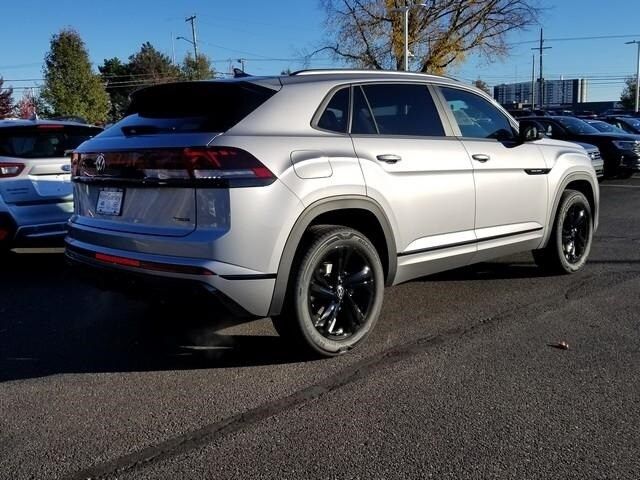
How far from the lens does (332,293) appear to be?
4195 millimetres

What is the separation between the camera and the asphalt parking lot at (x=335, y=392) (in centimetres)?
296

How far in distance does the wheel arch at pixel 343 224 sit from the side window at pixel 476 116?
1281mm

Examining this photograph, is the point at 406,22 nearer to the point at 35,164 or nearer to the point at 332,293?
the point at 35,164

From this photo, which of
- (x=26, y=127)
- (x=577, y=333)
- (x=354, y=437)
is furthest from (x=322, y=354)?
(x=26, y=127)

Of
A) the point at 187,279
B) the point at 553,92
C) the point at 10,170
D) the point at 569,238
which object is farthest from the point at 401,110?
the point at 553,92

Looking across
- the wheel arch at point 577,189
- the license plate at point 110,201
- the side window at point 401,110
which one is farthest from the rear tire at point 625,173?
the license plate at point 110,201

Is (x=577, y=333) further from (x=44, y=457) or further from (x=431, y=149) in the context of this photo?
(x=44, y=457)

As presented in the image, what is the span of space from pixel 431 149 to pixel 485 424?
214 cm

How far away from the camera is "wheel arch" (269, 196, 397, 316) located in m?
3.83

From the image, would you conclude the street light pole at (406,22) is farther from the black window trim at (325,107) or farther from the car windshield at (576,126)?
the black window trim at (325,107)

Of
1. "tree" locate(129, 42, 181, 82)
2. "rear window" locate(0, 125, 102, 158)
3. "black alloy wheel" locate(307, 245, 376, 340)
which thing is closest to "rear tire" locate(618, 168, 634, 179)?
"rear window" locate(0, 125, 102, 158)

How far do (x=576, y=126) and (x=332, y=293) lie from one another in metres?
14.8

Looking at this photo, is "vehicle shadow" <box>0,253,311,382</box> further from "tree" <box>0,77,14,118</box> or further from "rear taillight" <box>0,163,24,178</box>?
"tree" <box>0,77,14,118</box>

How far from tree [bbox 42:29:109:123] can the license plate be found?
35885 mm
